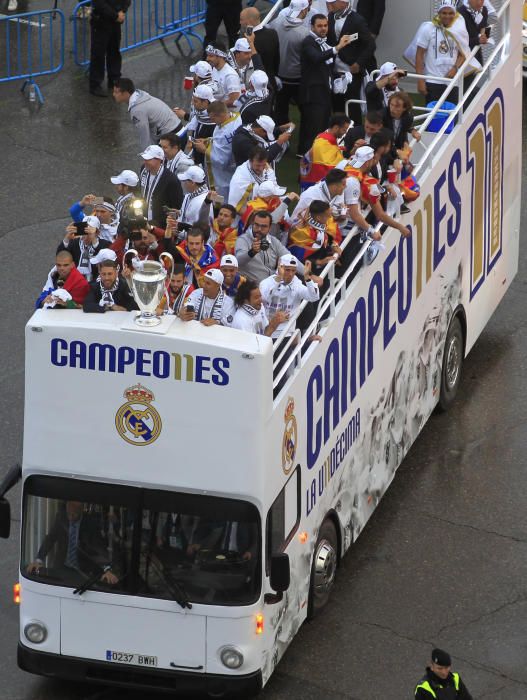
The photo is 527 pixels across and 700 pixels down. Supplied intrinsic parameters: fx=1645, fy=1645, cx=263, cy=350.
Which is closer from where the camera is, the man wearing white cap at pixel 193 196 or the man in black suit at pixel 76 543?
the man in black suit at pixel 76 543

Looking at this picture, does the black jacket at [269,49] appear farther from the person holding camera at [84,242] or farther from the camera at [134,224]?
the camera at [134,224]

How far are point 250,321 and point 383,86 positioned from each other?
432cm

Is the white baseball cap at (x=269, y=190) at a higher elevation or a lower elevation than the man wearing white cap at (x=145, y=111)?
higher

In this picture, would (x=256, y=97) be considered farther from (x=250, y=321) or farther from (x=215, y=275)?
(x=250, y=321)

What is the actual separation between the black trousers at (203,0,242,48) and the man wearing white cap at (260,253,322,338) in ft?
37.3

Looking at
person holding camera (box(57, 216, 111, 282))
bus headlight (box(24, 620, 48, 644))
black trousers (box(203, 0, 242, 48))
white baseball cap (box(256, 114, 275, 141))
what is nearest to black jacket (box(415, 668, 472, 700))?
bus headlight (box(24, 620, 48, 644))

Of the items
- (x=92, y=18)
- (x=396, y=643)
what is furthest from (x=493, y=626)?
(x=92, y=18)

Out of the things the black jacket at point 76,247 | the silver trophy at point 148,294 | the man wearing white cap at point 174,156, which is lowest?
the black jacket at point 76,247

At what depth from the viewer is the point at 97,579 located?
11.3 m

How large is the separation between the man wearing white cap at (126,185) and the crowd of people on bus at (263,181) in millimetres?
20

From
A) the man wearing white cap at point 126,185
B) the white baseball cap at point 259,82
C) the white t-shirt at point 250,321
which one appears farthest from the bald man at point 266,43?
the white t-shirt at point 250,321

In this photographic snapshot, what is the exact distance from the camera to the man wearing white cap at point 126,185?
14023 millimetres

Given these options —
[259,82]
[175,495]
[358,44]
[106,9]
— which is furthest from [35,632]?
[106,9]

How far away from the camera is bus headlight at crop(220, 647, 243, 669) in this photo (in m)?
11.3
